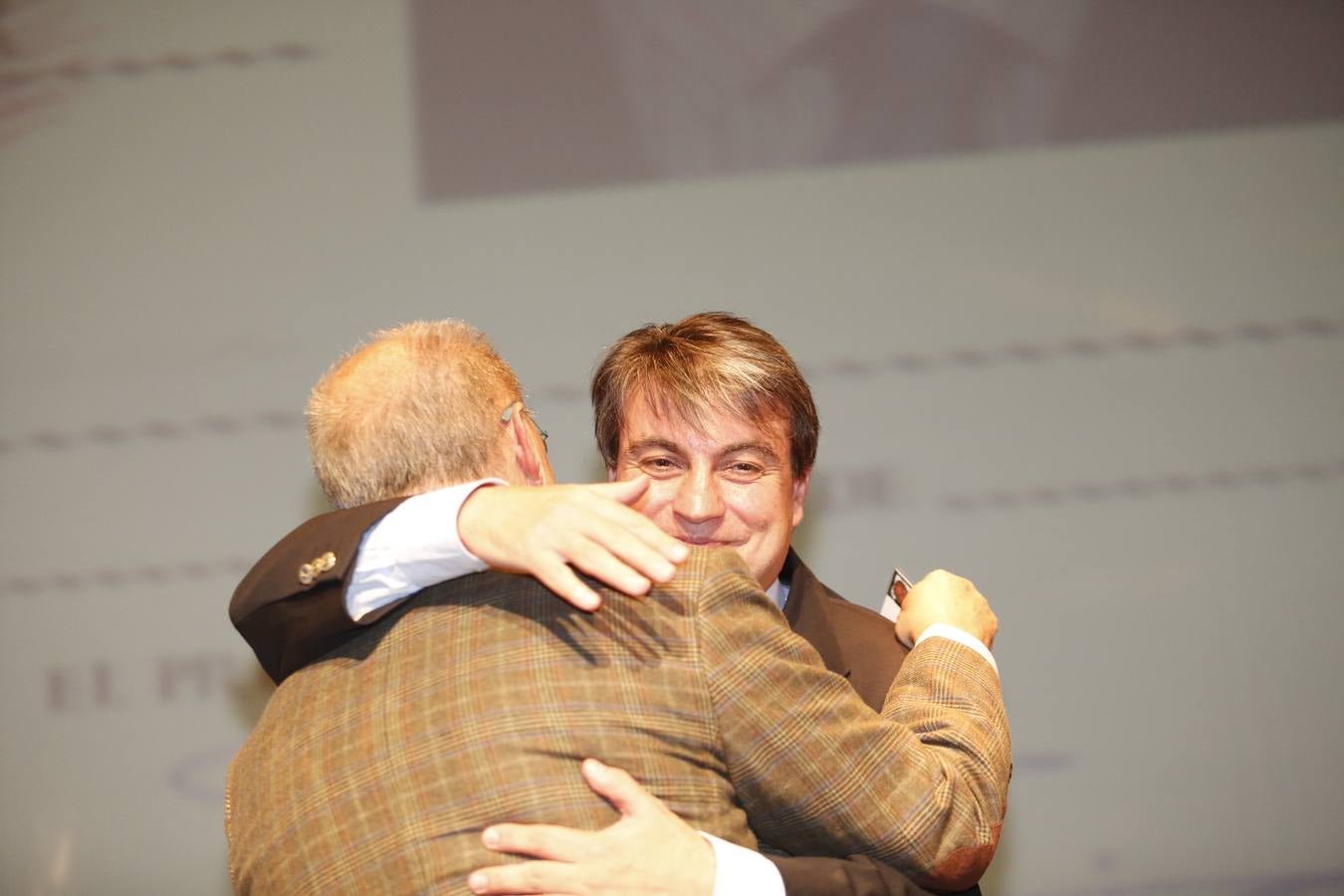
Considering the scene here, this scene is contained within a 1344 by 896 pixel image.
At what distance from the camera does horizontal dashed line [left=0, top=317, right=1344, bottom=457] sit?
3.49m

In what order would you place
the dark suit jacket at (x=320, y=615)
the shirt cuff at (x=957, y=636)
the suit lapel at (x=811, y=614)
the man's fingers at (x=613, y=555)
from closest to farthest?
1. the man's fingers at (x=613, y=555)
2. the dark suit jacket at (x=320, y=615)
3. the shirt cuff at (x=957, y=636)
4. the suit lapel at (x=811, y=614)

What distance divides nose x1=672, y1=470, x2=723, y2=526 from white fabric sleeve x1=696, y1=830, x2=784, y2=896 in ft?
2.41

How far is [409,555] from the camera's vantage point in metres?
1.49

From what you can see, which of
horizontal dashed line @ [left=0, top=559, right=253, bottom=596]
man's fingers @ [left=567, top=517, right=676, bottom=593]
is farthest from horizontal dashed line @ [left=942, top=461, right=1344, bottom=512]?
man's fingers @ [left=567, top=517, right=676, bottom=593]

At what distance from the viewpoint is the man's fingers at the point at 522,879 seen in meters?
1.39

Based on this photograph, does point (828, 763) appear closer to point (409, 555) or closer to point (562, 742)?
point (562, 742)

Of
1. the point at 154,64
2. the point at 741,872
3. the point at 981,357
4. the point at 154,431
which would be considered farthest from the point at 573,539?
the point at 154,64

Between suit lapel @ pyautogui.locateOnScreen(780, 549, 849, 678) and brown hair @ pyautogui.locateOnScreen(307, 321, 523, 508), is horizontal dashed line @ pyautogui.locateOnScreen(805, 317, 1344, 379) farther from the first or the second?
brown hair @ pyautogui.locateOnScreen(307, 321, 523, 508)

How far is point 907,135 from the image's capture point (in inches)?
139

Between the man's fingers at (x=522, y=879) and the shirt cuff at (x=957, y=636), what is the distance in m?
0.70

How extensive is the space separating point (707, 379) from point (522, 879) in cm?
102

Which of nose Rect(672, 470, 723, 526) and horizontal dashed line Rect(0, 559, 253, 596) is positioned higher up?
nose Rect(672, 470, 723, 526)

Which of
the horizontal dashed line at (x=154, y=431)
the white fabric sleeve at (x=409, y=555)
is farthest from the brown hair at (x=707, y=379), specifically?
the horizontal dashed line at (x=154, y=431)

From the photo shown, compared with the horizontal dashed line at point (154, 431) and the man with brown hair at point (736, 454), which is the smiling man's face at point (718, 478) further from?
the horizontal dashed line at point (154, 431)
